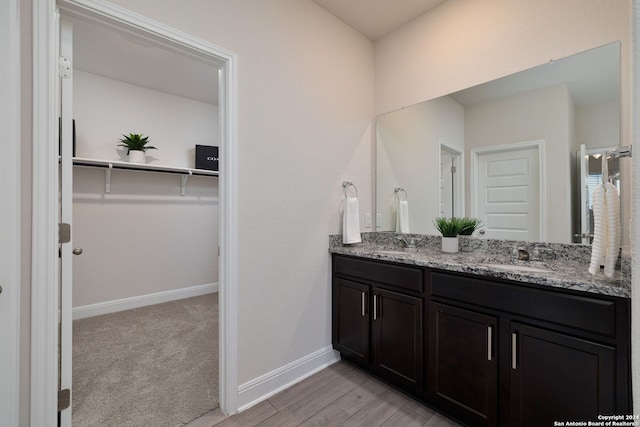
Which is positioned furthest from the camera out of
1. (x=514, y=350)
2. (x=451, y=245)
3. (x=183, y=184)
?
(x=183, y=184)

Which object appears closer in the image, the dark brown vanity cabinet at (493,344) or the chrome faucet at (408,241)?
the dark brown vanity cabinet at (493,344)

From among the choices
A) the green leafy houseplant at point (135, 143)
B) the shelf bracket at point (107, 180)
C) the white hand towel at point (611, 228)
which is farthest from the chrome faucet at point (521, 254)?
the shelf bracket at point (107, 180)

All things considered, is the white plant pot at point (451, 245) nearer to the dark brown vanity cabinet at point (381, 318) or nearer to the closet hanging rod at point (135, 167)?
the dark brown vanity cabinet at point (381, 318)

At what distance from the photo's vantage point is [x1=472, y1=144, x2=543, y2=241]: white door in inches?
67.5

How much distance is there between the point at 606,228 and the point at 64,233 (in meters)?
2.41

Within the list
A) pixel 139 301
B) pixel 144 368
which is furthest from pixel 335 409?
pixel 139 301

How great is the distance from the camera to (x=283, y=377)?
1885mm

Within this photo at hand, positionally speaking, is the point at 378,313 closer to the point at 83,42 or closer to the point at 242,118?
the point at 242,118

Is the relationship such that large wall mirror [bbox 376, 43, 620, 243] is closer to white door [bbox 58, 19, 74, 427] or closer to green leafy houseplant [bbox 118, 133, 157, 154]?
white door [bbox 58, 19, 74, 427]

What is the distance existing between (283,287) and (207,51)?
1.53 meters

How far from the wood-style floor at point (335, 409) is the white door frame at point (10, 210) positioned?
2.82ft

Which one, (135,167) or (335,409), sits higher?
(135,167)

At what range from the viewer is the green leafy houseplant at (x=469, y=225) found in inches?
76.4

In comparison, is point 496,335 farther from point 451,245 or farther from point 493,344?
A: point 451,245
